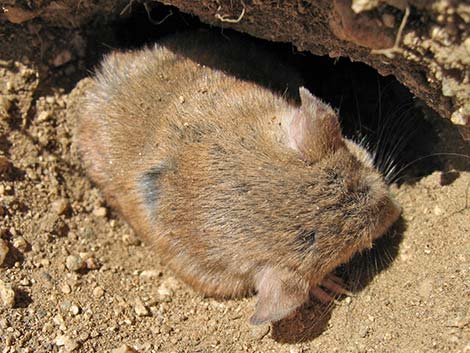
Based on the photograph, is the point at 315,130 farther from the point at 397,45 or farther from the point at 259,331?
the point at 259,331

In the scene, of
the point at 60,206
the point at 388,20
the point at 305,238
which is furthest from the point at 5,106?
the point at 388,20

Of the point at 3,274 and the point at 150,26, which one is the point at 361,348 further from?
the point at 150,26

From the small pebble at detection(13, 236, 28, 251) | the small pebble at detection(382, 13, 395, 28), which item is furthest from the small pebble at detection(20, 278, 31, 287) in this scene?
the small pebble at detection(382, 13, 395, 28)

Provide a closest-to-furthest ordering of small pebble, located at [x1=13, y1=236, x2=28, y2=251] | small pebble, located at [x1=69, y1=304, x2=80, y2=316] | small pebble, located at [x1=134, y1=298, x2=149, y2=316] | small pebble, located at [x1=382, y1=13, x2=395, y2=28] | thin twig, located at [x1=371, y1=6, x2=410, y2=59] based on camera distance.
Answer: thin twig, located at [x1=371, y1=6, x2=410, y2=59] < small pebble, located at [x1=382, y1=13, x2=395, y2=28] < small pebble, located at [x1=69, y1=304, x2=80, y2=316] < small pebble, located at [x1=13, y1=236, x2=28, y2=251] < small pebble, located at [x1=134, y1=298, x2=149, y2=316]

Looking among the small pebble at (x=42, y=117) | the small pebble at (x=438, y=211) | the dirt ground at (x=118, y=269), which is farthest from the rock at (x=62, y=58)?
the small pebble at (x=438, y=211)

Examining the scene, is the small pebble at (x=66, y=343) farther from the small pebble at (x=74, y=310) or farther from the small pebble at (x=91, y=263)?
the small pebble at (x=91, y=263)

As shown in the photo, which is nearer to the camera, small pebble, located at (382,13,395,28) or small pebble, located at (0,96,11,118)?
small pebble, located at (382,13,395,28)

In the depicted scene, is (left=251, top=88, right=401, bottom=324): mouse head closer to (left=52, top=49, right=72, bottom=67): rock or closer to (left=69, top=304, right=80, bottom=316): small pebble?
(left=69, top=304, right=80, bottom=316): small pebble

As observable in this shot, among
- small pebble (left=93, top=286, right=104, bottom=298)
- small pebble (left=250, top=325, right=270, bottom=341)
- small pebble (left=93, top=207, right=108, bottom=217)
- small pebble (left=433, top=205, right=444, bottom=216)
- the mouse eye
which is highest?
small pebble (left=433, top=205, right=444, bottom=216)
